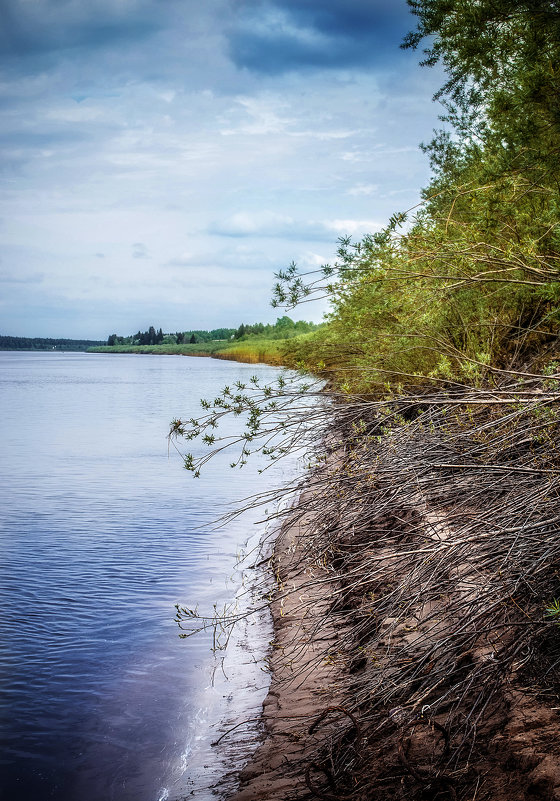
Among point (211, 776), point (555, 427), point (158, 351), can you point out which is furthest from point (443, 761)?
point (158, 351)

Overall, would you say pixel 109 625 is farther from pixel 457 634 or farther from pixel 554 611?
pixel 554 611

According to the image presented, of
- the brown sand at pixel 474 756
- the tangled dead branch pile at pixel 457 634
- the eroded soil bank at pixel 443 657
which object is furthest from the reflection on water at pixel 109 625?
the tangled dead branch pile at pixel 457 634

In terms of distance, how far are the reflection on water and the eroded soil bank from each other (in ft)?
2.96

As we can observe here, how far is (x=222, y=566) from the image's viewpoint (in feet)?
29.5

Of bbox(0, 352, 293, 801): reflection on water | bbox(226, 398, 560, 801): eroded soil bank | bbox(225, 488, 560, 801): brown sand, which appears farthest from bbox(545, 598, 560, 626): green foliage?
bbox(0, 352, 293, 801): reflection on water

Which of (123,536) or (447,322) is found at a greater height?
(447,322)

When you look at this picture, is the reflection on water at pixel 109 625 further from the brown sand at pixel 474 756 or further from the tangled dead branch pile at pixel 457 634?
the tangled dead branch pile at pixel 457 634

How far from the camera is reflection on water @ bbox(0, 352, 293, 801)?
15.5 ft

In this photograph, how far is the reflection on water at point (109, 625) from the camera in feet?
15.5

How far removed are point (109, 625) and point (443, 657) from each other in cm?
421

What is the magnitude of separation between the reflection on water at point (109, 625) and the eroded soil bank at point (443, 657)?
0.90m

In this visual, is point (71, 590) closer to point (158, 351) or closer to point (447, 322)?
point (447, 322)

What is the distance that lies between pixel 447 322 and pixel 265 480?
6.50 meters

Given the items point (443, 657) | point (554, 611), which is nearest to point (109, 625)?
point (443, 657)
